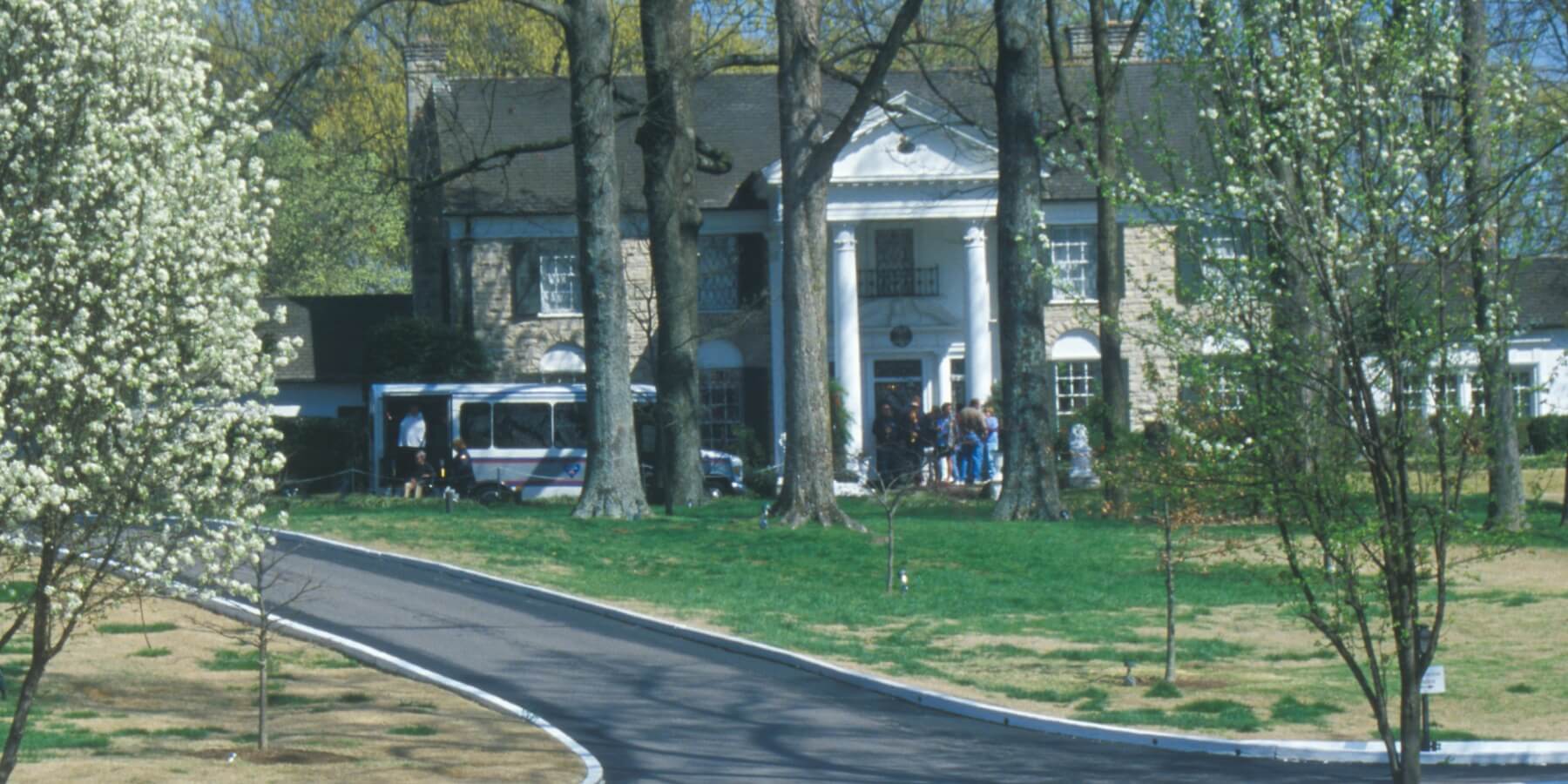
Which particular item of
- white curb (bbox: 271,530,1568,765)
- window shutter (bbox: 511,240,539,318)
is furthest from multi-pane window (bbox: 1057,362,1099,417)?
white curb (bbox: 271,530,1568,765)

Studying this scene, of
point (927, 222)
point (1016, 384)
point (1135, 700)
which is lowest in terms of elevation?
point (1135, 700)

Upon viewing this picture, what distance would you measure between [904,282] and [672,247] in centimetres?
1503

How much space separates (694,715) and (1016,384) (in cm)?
1361

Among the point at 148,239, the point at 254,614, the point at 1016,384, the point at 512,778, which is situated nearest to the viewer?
the point at 148,239

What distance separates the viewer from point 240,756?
41.9 feet

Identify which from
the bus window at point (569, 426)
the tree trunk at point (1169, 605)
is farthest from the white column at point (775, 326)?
the tree trunk at point (1169, 605)

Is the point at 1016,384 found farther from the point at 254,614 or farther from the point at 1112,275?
the point at 254,614

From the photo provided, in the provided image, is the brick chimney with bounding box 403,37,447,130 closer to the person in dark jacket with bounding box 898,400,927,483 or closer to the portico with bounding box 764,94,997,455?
the portico with bounding box 764,94,997,455

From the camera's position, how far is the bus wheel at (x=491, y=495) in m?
35.8

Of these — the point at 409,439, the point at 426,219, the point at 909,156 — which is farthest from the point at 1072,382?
the point at 426,219

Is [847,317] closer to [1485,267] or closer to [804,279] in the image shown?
[804,279]

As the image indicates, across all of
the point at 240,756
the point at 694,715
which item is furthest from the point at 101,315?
the point at 694,715

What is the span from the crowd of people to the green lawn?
5833 millimetres

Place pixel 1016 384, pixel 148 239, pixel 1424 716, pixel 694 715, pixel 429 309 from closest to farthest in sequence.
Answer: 1. pixel 148 239
2. pixel 1424 716
3. pixel 694 715
4. pixel 1016 384
5. pixel 429 309
